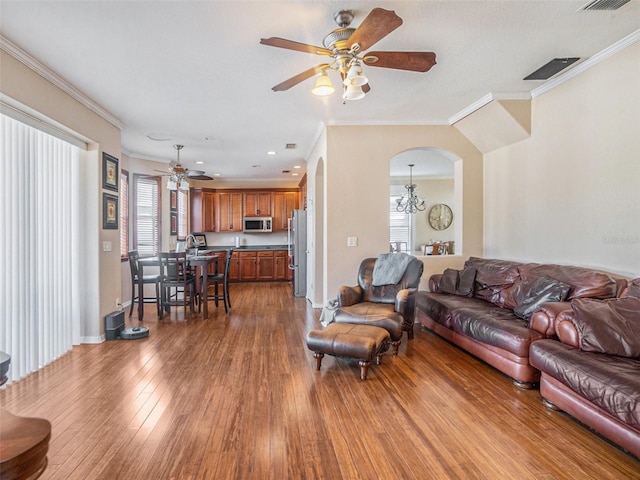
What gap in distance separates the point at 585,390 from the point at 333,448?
60.4 inches

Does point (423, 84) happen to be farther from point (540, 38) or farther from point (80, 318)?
point (80, 318)

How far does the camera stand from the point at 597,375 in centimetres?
211

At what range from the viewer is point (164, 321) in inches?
204

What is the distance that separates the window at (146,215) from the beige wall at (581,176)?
6.20 meters

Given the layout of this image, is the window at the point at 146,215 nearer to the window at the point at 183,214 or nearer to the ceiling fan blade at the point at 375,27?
the window at the point at 183,214

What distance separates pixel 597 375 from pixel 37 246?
178 inches

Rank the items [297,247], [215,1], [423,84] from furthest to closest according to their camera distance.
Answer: [297,247] < [423,84] < [215,1]

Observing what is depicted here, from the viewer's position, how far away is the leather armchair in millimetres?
3582

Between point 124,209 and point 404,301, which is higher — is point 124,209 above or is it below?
above

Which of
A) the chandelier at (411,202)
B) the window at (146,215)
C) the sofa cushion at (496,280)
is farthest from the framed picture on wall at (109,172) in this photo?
the chandelier at (411,202)

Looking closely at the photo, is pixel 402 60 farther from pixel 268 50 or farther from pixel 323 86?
pixel 268 50

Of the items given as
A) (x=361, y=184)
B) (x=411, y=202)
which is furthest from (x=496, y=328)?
(x=411, y=202)

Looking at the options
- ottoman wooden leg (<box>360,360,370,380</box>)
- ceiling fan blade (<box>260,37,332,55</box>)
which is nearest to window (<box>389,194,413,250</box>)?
ottoman wooden leg (<box>360,360,370,380</box>)

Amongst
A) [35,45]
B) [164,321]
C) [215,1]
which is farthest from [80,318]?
[215,1]
